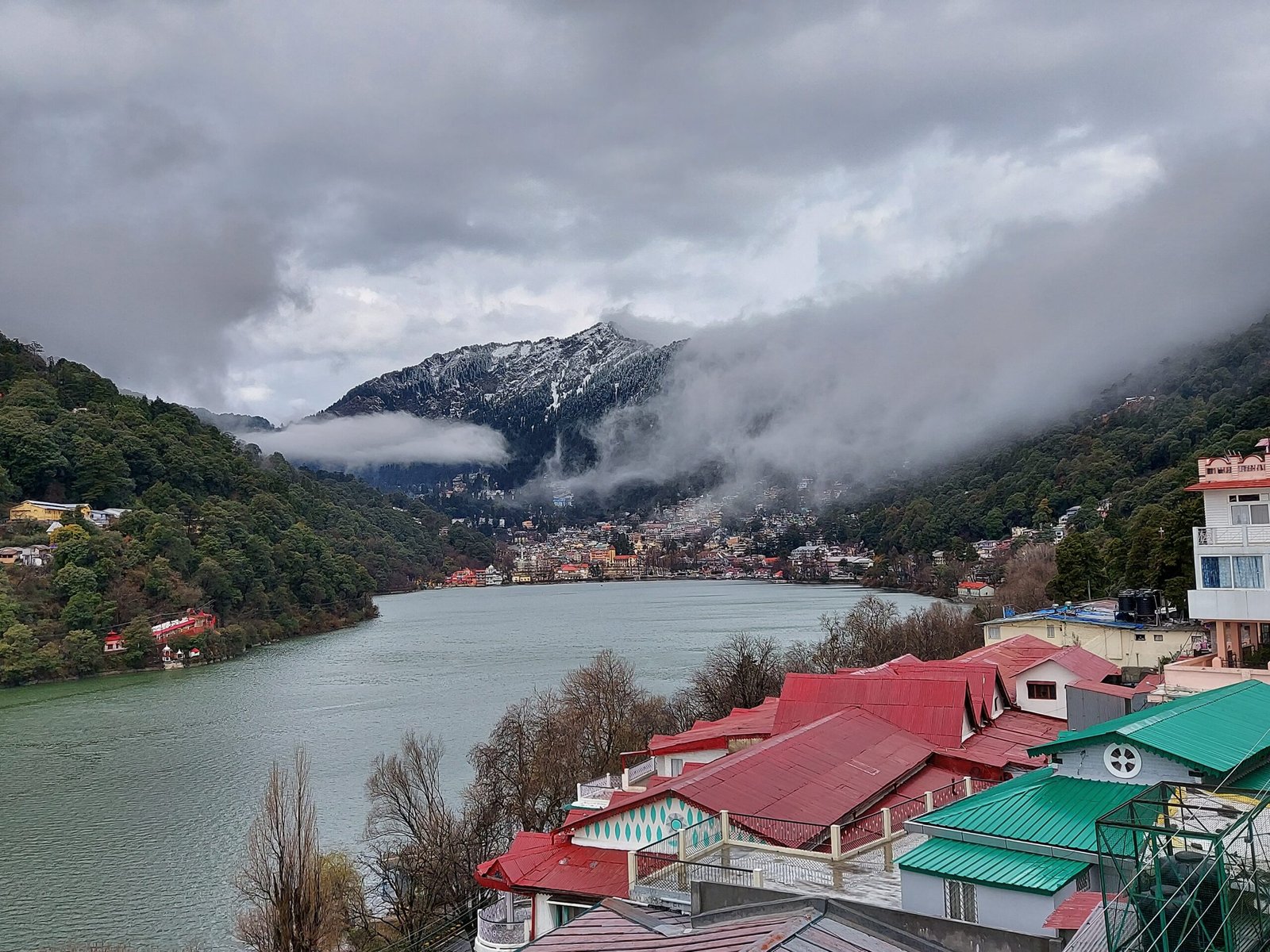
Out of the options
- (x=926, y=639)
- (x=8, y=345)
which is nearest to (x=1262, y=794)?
(x=926, y=639)

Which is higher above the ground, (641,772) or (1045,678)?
(1045,678)

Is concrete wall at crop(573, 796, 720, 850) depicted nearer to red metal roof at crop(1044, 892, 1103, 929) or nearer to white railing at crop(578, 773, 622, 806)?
white railing at crop(578, 773, 622, 806)

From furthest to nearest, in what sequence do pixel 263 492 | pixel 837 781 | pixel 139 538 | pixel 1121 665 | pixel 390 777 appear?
1. pixel 263 492
2. pixel 139 538
3. pixel 1121 665
4. pixel 390 777
5. pixel 837 781

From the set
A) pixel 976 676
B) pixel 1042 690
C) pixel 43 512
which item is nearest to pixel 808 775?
pixel 976 676

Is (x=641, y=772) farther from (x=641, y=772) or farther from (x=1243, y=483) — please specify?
(x=1243, y=483)

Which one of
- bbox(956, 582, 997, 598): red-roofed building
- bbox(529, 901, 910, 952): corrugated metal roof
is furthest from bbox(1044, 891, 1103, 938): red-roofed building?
bbox(956, 582, 997, 598): red-roofed building

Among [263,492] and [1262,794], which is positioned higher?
[263,492]

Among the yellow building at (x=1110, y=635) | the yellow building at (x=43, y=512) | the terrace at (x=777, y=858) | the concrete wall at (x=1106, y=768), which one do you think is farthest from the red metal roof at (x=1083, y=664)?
the yellow building at (x=43, y=512)

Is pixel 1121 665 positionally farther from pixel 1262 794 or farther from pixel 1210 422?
pixel 1210 422
